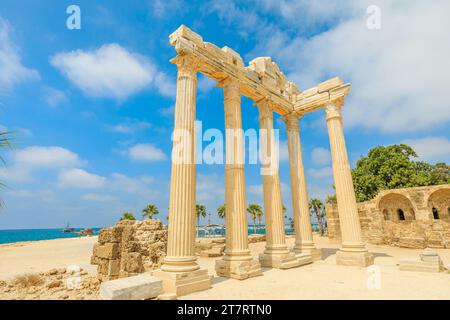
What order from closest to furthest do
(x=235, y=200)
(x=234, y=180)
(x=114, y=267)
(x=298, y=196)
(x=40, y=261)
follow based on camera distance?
(x=235, y=200)
(x=234, y=180)
(x=114, y=267)
(x=298, y=196)
(x=40, y=261)

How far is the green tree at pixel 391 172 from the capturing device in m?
29.6

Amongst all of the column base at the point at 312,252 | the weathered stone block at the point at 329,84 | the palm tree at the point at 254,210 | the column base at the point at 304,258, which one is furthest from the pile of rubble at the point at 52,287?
the palm tree at the point at 254,210

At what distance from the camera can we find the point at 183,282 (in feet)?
22.6

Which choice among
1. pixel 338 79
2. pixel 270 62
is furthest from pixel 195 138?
pixel 338 79

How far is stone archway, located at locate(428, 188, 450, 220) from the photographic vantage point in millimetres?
20328

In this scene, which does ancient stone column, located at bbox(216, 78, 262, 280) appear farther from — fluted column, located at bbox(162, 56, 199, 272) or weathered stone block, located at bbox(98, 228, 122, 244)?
weathered stone block, located at bbox(98, 228, 122, 244)

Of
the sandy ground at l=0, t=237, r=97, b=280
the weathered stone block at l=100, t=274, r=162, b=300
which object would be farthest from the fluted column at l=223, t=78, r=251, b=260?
the sandy ground at l=0, t=237, r=97, b=280

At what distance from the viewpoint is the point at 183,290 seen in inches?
266

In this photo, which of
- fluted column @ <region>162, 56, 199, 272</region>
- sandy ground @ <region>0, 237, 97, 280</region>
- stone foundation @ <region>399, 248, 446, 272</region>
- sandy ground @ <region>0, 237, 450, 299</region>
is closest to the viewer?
sandy ground @ <region>0, 237, 450, 299</region>

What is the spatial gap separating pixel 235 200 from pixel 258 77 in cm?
691

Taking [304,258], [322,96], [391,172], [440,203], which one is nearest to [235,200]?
[304,258]

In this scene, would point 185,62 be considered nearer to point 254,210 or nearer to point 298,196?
point 298,196

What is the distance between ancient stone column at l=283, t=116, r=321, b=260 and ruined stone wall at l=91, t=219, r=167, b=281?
315 inches

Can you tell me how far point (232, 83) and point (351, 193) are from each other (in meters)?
8.53
